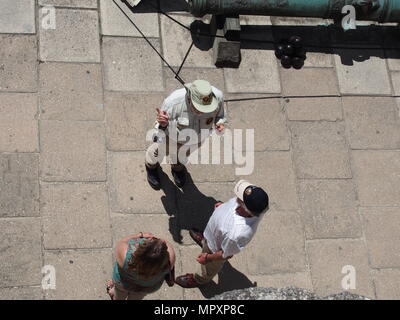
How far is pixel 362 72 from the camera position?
28.1 feet

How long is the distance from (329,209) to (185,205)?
5.33 ft

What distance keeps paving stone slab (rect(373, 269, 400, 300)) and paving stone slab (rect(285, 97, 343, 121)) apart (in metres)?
1.95

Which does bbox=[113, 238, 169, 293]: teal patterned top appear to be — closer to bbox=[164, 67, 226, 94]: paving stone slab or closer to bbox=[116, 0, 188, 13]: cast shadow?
bbox=[164, 67, 226, 94]: paving stone slab

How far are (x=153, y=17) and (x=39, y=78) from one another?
1.69 meters

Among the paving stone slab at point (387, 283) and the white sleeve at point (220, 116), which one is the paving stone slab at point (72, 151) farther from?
the paving stone slab at point (387, 283)

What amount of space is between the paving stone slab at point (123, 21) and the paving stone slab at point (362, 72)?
240 cm

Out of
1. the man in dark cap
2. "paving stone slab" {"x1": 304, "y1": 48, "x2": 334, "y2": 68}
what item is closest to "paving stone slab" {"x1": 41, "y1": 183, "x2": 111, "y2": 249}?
the man in dark cap

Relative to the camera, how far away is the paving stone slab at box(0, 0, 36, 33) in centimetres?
780

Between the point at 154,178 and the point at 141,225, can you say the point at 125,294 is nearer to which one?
the point at 141,225

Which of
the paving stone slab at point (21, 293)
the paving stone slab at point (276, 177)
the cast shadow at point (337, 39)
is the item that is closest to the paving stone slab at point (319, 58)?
the cast shadow at point (337, 39)

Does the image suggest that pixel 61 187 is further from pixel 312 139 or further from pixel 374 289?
pixel 374 289

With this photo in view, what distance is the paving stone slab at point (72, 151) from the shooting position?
7.07 meters

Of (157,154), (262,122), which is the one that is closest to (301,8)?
(262,122)
